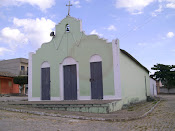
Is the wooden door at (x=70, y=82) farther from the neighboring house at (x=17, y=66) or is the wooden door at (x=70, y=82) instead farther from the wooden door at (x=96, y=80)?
the neighboring house at (x=17, y=66)

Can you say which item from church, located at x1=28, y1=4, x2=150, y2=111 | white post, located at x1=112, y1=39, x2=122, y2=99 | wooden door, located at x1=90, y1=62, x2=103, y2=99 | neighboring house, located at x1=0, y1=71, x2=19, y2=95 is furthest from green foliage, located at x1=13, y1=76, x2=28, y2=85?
white post, located at x1=112, y1=39, x2=122, y2=99

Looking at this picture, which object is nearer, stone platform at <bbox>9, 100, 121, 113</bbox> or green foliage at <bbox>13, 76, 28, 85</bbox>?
stone platform at <bbox>9, 100, 121, 113</bbox>

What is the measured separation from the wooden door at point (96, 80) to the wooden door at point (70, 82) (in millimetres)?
1415

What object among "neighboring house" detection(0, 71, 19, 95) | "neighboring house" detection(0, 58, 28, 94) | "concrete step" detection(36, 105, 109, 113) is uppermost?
"neighboring house" detection(0, 58, 28, 94)

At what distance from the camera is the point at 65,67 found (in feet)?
47.9

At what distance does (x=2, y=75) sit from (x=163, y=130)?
29207mm

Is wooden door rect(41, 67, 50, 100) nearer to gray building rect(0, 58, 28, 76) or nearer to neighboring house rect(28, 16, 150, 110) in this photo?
neighboring house rect(28, 16, 150, 110)

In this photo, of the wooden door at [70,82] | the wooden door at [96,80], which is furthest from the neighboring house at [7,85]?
the wooden door at [96,80]

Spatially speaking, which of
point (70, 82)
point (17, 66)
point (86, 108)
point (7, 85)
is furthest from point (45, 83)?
point (17, 66)

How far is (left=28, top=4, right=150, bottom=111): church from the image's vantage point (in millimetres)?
12688

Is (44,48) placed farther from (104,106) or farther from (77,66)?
(104,106)

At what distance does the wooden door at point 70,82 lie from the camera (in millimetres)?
13924

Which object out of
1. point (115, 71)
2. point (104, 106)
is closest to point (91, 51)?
point (115, 71)

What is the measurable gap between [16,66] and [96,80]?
94.4 feet
